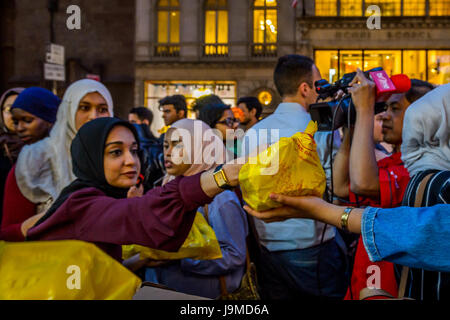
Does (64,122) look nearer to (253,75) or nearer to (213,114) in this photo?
(213,114)

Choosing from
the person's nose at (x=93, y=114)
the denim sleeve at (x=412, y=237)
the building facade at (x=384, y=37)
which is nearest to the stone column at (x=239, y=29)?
the building facade at (x=384, y=37)

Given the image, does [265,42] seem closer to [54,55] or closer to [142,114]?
[142,114]

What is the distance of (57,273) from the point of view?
4.03 ft

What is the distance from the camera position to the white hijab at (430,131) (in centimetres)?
183

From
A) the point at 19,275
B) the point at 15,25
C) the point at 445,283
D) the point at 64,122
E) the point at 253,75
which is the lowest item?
the point at 445,283

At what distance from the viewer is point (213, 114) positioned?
16.8 ft

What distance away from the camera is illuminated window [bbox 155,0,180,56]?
1806 centimetres

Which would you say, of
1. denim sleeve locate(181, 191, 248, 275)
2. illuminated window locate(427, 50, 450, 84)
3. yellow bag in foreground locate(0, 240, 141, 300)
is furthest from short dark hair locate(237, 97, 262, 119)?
illuminated window locate(427, 50, 450, 84)

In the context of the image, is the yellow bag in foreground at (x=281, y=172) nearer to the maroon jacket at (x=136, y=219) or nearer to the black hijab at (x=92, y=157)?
the maroon jacket at (x=136, y=219)

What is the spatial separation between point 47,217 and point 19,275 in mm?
769

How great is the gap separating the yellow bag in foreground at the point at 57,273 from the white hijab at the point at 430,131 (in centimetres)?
141

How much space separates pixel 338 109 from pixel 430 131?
510mm
